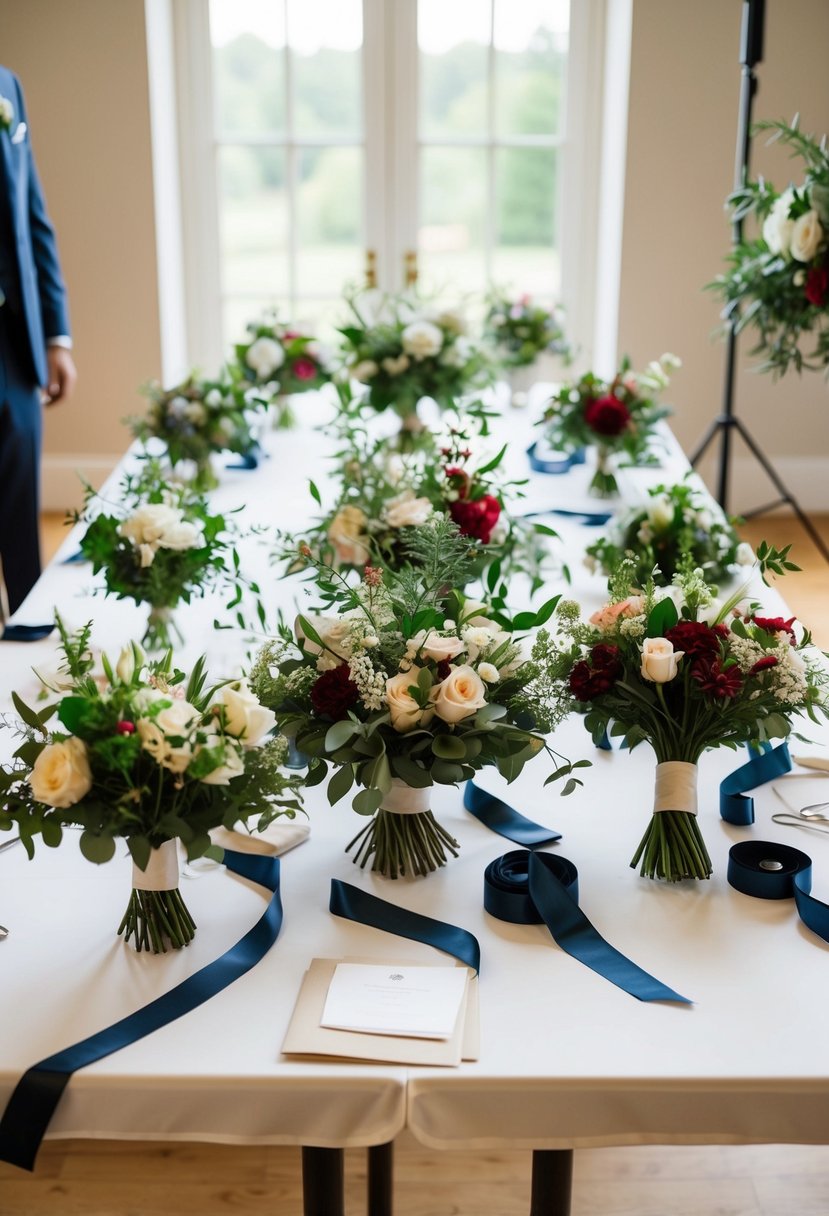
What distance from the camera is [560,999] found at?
119 centimetres

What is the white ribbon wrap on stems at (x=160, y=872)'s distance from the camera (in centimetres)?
125

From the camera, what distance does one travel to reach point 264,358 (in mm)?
3488

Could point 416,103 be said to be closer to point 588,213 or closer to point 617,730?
point 588,213

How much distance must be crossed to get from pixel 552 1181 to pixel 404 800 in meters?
0.44

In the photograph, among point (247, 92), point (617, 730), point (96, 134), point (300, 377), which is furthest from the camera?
point (247, 92)

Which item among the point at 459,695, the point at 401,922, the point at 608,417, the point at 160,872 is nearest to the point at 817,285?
the point at 608,417

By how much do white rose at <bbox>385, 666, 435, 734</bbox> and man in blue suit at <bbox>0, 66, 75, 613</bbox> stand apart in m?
2.09

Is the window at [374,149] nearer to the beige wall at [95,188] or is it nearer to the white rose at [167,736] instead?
the beige wall at [95,188]

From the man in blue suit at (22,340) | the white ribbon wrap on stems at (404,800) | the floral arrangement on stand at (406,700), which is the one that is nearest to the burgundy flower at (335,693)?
the floral arrangement on stand at (406,700)

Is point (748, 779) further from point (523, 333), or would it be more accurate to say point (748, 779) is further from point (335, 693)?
point (523, 333)

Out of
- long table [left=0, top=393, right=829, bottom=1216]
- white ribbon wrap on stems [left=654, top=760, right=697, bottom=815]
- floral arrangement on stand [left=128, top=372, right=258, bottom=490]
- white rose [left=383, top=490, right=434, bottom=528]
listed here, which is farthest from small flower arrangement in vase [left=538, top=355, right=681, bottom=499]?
white ribbon wrap on stems [left=654, top=760, right=697, bottom=815]

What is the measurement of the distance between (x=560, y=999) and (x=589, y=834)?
0.34 metres

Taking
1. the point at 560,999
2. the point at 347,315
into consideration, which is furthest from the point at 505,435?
the point at 560,999

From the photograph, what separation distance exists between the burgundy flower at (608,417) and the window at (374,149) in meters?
2.04
